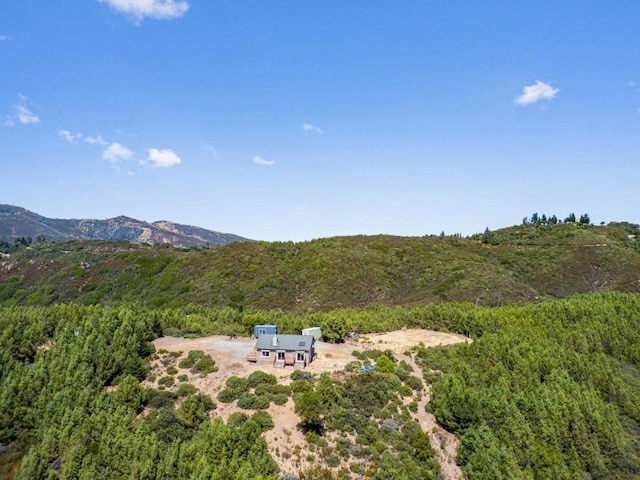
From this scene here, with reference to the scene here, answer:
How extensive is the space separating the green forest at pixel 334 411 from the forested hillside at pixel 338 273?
38572 mm

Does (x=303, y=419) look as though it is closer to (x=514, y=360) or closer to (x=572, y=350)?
(x=514, y=360)

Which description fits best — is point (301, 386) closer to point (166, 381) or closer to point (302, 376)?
point (302, 376)

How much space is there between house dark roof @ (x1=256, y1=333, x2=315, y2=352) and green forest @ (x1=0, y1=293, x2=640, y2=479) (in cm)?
553

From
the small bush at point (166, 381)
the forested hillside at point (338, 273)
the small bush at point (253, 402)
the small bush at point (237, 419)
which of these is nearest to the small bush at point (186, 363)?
the small bush at point (166, 381)

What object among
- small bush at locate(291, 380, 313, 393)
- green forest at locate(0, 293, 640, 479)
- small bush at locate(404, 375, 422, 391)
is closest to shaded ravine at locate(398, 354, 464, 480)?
green forest at locate(0, 293, 640, 479)

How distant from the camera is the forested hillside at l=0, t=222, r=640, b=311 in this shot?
330ft

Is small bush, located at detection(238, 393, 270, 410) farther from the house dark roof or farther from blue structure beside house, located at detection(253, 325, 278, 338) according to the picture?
blue structure beside house, located at detection(253, 325, 278, 338)

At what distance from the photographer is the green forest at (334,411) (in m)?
34.7

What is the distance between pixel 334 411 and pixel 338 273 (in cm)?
6858

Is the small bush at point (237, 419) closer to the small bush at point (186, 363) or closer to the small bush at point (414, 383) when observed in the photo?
the small bush at point (186, 363)

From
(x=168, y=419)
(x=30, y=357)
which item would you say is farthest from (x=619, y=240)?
(x=30, y=357)

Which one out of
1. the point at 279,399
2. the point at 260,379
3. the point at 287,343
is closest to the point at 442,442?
the point at 279,399

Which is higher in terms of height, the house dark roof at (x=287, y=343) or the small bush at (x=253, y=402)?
the house dark roof at (x=287, y=343)

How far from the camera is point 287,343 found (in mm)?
53281
